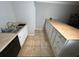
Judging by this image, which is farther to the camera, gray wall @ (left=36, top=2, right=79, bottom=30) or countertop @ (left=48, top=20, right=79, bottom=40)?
gray wall @ (left=36, top=2, right=79, bottom=30)

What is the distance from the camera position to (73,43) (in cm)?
171

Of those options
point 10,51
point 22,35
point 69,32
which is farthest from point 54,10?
point 10,51

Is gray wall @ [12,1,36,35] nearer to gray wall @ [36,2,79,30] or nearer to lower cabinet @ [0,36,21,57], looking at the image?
gray wall @ [36,2,79,30]

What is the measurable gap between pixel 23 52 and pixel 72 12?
A: 3.79 metres

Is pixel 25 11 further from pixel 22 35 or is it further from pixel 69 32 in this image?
pixel 69 32

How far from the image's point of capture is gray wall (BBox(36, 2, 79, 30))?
486cm

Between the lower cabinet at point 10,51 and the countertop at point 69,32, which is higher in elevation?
the countertop at point 69,32

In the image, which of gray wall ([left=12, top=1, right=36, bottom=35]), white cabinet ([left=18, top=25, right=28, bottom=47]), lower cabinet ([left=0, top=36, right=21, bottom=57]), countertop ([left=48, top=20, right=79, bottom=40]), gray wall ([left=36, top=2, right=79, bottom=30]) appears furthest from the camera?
gray wall ([left=36, top=2, right=79, bottom=30])

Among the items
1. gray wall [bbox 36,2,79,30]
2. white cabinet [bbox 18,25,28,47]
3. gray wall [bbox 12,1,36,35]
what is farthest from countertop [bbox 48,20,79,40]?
gray wall [bbox 36,2,79,30]

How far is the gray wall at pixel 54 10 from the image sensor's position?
4.86 m

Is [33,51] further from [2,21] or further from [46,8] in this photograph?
[46,8]

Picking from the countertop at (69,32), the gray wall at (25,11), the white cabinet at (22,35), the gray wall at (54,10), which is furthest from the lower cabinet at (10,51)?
the gray wall at (54,10)

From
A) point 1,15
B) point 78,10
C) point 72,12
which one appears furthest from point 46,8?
point 1,15

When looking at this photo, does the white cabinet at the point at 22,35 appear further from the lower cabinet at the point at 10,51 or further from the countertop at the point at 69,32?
the countertop at the point at 69,32
